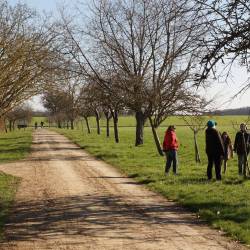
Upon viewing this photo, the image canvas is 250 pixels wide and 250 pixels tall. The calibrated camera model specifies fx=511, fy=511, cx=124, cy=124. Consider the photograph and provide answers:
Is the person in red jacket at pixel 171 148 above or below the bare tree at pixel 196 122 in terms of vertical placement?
below

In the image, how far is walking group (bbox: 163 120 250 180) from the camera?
15.3 meters

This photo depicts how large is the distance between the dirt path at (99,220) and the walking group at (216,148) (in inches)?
87.0

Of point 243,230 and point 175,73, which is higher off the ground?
Answer: point 175,73

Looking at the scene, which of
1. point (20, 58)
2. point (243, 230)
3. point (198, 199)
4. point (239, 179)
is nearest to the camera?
point (243, 230)

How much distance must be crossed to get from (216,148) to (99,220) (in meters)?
6.75

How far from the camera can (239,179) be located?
15570 millimetres

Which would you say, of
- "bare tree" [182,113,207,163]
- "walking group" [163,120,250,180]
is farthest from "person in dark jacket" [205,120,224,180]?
"bare tree" [182,113,207,163]

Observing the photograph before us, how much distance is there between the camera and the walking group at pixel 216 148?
15266 millimetres

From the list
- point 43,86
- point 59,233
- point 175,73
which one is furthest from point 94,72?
point 59,233

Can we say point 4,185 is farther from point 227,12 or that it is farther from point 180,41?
point 180,41

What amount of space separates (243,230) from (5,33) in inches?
504

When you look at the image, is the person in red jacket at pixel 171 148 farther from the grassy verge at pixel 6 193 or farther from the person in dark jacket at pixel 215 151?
the grassy verge at pixel 6 193

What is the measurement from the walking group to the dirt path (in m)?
2.21

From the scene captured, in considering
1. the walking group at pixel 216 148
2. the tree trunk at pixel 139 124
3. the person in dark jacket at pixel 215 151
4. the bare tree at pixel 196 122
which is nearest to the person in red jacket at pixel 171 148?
the walking group at pixel 216 148
